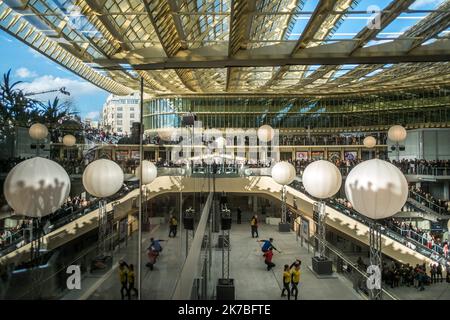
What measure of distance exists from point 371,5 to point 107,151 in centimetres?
1249

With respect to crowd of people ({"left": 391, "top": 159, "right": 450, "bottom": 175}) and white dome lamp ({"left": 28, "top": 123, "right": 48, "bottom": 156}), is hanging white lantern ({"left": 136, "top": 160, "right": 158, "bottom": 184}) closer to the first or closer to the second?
white dome lamp ({"left": 28, "top": 123, "right": 48, "bottom": 156})

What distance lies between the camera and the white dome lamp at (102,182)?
296 centimetres

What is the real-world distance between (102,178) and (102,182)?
0.04 metres

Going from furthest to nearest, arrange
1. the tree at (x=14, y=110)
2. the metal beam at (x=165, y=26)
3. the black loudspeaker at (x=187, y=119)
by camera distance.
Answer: the metal beam at (x=165, y=26), the black loudspeaker at (x=187, y=119), the tree at (x=14, y=110)

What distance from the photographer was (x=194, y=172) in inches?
313

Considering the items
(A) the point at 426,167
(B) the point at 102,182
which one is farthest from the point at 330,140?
(B) the point at 102,182

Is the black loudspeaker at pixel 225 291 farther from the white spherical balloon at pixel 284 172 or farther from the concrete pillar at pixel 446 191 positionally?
the concrete pillar at pixel 446 191

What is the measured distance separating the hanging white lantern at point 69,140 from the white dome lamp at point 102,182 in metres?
0.24

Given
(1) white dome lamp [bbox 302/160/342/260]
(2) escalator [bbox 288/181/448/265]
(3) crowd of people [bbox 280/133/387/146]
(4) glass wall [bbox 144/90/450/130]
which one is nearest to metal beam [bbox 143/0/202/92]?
(1) white dome lamp [bbox 302/160/342/260]

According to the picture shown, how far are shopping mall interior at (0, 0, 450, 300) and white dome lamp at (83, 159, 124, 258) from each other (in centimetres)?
2

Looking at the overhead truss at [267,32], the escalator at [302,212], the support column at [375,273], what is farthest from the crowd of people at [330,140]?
the support column at [375,273]

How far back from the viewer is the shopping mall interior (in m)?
2.73

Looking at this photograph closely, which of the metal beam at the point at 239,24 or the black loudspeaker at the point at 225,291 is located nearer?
the black loudspeaker at the point at 225,291

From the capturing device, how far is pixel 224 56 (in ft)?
52.5
